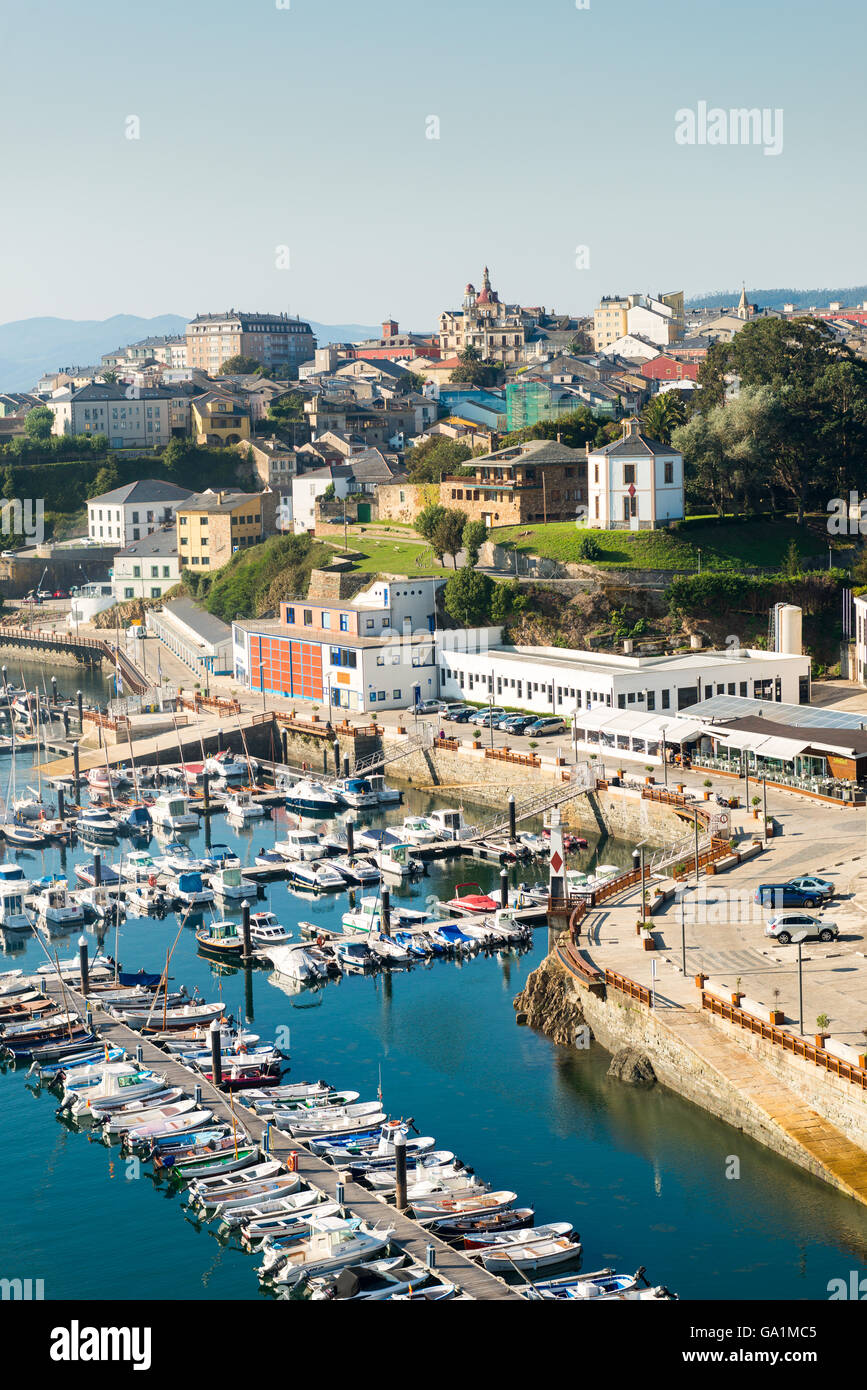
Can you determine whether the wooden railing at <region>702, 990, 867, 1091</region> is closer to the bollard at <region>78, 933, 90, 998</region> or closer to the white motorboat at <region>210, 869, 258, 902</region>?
the bollard at <region>78, 933, 90, 998</region>

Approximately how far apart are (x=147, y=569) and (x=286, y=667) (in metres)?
29.7

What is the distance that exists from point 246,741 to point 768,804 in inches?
879

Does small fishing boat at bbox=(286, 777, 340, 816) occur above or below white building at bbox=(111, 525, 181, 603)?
below

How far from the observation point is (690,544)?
214 feet

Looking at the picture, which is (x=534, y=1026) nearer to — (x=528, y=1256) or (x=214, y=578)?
(x=528, y=1256)

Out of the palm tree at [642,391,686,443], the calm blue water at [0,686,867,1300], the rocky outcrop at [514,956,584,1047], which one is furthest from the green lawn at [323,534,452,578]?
the rocky outcrop at [514,956,584,1047]

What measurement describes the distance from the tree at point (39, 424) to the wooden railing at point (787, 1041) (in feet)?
315

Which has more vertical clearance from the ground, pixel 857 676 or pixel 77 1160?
pixel 857 676

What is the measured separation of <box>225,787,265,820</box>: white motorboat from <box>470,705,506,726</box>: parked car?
888cm

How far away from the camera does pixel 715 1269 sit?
20.9m

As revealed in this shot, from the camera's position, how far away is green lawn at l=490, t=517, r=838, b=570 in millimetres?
64250

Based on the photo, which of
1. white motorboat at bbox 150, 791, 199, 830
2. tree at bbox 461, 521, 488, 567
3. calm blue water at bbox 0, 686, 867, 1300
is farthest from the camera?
tree at bbox 461, 521, 488, 567

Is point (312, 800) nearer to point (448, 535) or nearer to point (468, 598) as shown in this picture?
point (468, 598)
